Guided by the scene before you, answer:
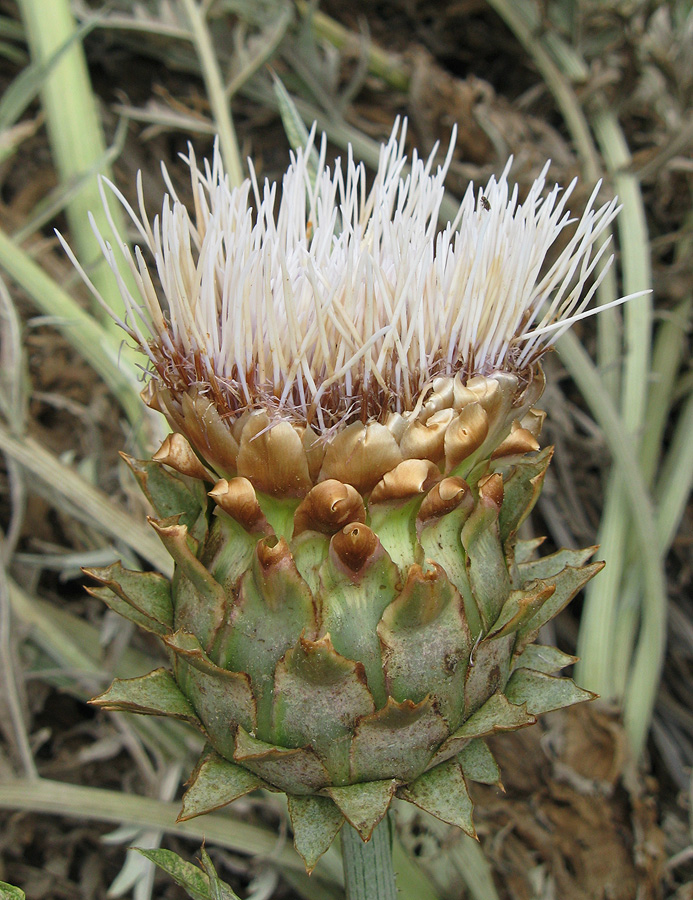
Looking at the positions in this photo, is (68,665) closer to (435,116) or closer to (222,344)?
(222,344)

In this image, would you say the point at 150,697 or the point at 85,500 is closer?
the point at 150,697

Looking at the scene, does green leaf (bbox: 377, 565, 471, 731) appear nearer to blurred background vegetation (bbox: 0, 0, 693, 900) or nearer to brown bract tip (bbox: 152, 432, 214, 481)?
brown bract tip (bbox: 152, 432, 214, 481)

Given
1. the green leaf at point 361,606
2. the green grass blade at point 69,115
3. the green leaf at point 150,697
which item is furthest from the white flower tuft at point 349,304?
the green grass blade at point 69,115

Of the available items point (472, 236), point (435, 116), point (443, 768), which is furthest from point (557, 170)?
point (443, 768)

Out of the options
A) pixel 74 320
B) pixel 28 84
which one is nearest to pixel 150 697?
pixel 74 320

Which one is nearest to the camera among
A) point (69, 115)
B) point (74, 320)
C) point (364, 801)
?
point (364, 801)

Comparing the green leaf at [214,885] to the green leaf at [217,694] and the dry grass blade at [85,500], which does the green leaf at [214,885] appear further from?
the dry grass blade at [85,500]

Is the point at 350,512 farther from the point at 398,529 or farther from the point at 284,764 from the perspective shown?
the point at 284,764
